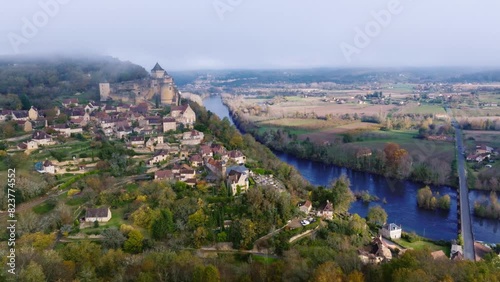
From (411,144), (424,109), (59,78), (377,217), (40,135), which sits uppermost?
(59,78)

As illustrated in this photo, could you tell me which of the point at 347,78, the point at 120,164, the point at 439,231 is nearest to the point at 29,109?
the point at 120,164

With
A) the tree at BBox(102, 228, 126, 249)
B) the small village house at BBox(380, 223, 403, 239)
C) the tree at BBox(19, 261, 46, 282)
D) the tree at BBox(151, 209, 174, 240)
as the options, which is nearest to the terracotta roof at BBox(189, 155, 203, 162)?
the tree at BBox(151, 209, 174, 240)

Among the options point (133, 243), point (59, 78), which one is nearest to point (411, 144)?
point (133, 243)

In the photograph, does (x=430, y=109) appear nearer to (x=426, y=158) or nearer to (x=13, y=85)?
(x=426, y=158)

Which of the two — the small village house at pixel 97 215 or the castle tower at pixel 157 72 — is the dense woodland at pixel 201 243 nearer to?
the small village house at pixel 97 215

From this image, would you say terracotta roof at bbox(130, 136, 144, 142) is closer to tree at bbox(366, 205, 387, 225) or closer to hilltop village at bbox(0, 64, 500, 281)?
hilltop village at bbox(0, 64, 500, 281)

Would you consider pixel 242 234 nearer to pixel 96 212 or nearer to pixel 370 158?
pixel 96 212

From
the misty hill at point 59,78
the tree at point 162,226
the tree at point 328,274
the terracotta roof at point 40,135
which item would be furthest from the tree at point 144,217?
the misty hill at point 59,78
